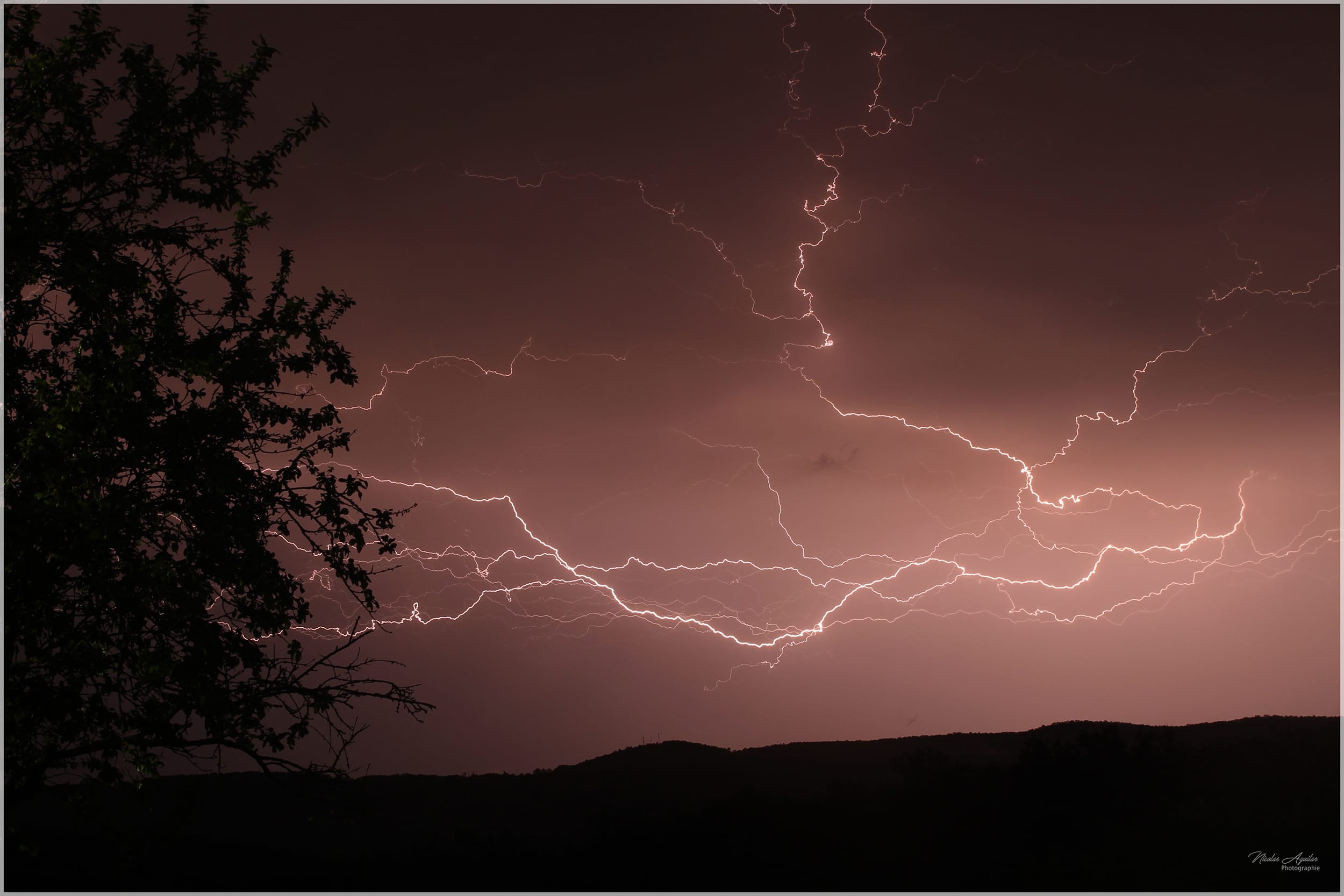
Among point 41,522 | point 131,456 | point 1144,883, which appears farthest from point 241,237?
point 1144,883

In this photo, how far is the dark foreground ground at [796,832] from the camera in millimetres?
7891

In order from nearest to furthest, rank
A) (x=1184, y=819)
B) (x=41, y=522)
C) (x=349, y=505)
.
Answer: (x=41, y=522) → (x=349, y=505) → (x=1184, y=819)

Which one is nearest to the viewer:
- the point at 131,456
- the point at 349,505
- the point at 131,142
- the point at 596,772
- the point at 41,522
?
the point at 41,522

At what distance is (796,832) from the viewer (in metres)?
8.96

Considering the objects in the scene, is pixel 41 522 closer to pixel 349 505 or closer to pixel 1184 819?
pixel 349 505

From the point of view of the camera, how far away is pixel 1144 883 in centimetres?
767

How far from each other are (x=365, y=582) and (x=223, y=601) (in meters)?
0.95

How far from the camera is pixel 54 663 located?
16.3 feet

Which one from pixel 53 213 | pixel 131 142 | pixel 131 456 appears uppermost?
pixel 131 142

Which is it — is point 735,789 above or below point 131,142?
below

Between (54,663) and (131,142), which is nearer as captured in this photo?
(54,663)

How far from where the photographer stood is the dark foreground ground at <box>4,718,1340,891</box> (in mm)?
7891

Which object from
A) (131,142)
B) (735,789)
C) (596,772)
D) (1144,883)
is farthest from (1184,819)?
(131,142)

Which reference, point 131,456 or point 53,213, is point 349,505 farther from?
point 53,213
